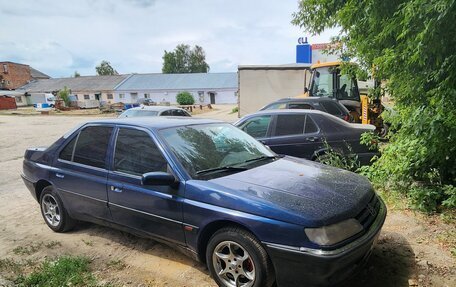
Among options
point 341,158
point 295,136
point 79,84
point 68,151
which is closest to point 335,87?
point 295,136

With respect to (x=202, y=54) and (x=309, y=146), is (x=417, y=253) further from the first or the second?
(x=202, y=54)

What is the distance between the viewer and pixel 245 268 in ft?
9.42

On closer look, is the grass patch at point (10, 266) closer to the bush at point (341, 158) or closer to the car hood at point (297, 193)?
the car hood at point (297, 193)

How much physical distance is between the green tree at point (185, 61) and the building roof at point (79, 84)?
20963 mm

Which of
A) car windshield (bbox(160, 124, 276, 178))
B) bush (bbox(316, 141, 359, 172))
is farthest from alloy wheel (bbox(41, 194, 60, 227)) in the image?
bush (bbox(316, 141, 359, 172))

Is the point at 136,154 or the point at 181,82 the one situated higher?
the point at 181,82

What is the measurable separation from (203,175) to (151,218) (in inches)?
29.9

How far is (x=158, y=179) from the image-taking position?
10.1 feet

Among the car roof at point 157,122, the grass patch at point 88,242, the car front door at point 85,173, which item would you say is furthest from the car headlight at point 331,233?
the grass patch at point 88,242

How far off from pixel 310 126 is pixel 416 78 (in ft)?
8.86

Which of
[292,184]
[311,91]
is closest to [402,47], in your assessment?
[292,184]

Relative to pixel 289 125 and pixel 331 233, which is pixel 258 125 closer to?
pixel 289 125

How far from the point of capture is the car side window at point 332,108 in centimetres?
898

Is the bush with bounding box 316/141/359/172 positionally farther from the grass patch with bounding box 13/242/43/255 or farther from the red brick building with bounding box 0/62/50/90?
the red brick building with bounding box 0/62/50/90
